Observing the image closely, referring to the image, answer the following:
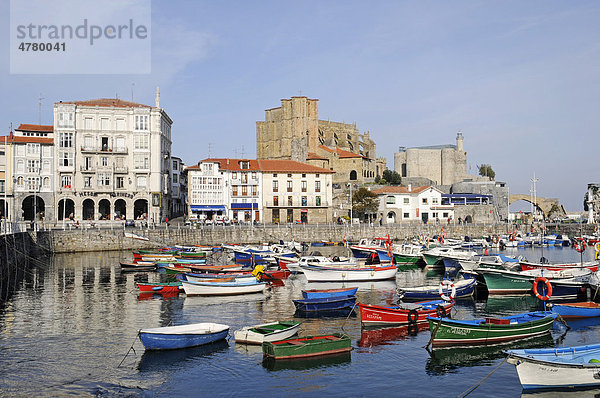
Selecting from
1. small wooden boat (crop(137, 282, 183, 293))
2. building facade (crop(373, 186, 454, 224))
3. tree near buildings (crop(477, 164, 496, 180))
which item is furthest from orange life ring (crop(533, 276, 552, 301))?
tree near buildings (crop(477, 164, 496, 180))

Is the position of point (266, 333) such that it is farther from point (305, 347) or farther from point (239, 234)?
point (239, 234)

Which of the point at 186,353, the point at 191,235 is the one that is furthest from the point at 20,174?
the point at 186,353

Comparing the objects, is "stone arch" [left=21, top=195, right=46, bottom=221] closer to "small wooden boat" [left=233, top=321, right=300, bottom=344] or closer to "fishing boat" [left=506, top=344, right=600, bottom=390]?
"small wooden boat" [left=233, top=321, right=300, bottom=344]

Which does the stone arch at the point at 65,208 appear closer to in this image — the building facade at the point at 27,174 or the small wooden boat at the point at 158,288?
the building facade at the point at 27,174

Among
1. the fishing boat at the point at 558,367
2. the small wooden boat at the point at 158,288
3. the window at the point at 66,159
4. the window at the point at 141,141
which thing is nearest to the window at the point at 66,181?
the window at the point at 66,159

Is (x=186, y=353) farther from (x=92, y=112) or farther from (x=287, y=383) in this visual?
(x=92, y=112)

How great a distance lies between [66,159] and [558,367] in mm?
76960

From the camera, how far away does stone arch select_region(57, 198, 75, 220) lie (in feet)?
265

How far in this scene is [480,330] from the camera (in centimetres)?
2364

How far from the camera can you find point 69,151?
7969 cm

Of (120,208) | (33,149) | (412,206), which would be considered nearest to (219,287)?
(120,208)

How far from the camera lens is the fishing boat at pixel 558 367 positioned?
1752cm

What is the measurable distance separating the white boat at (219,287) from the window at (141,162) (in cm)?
4964

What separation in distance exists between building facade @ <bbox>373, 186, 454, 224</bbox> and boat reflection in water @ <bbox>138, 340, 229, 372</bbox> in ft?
262
